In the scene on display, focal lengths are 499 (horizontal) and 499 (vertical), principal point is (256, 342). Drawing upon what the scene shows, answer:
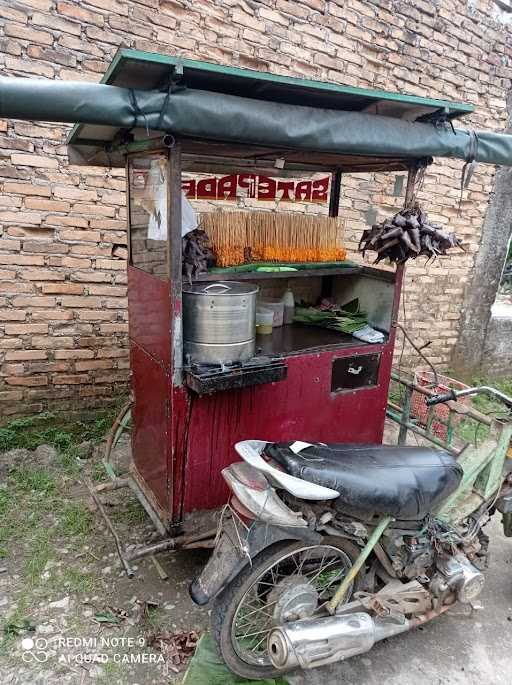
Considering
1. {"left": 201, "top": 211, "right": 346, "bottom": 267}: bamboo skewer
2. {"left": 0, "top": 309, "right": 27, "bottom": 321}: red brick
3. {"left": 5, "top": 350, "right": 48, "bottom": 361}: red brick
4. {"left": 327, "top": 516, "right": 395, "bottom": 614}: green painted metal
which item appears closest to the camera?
{"left": 327, "top": 516, "right": 395, "bottom": 614}: green painted metal

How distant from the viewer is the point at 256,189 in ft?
A: 16.3

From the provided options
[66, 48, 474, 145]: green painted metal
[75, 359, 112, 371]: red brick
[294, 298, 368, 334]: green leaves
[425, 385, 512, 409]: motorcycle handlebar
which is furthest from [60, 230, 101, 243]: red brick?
[425, 385, 512, 409]: motorcycle handlebar

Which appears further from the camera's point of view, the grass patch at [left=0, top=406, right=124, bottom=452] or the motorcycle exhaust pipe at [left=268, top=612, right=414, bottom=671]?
the grass patch at [left=0, top=406, right=124, bottom=452]

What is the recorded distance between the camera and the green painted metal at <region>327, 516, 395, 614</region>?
2543 mm

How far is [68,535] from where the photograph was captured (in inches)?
142

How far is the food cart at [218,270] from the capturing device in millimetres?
2332

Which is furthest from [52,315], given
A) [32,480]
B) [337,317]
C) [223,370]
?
[337,317]

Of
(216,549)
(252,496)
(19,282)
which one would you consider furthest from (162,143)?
(19,282)

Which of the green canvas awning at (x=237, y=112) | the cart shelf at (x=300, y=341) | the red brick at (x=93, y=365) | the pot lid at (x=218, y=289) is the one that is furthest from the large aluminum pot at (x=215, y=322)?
the red brick at (x=93, y=365)

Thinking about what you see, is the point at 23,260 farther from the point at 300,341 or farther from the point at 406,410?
the point at 406,410

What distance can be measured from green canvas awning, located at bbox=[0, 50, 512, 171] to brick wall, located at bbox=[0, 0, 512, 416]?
110 cm

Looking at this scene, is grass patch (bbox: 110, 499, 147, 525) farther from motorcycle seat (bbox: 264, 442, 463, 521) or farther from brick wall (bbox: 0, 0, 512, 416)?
motorcycle seat (bbox: 264, 442, 463, 521)

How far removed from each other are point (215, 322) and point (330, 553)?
144 cm

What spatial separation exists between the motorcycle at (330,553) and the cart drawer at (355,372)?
903 millimetres
